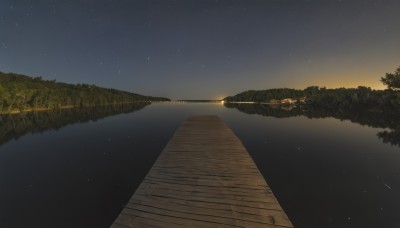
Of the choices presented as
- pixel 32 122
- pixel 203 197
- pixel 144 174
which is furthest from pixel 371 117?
pixel 32 122

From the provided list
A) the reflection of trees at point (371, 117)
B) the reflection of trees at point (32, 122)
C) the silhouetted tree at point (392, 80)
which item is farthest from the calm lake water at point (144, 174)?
the silhouetted tree at point (392, 80)

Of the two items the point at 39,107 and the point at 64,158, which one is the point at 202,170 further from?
the point at 39,107

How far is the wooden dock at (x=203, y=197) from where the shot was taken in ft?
17.9

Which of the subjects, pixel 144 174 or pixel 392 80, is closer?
pixel 144 174

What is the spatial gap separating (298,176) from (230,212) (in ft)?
25.8

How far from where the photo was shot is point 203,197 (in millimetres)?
6730

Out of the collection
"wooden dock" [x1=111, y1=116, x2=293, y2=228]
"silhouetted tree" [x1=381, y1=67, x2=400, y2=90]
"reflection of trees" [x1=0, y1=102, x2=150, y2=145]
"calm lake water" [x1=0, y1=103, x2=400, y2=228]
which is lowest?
"calm lake water" [x1=0, y1=103, x2=400, y2=228]

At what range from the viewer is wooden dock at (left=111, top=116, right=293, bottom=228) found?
545cm

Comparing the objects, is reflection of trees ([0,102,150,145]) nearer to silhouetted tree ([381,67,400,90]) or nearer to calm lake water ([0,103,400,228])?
calm lake water ([0,103,400,228])

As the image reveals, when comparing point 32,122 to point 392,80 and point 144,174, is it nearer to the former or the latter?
point 144,174

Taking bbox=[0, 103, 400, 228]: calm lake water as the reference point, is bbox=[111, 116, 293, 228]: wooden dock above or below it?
above

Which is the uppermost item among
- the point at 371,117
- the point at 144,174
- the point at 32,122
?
the point at 371,117

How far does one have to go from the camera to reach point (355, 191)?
9945mm

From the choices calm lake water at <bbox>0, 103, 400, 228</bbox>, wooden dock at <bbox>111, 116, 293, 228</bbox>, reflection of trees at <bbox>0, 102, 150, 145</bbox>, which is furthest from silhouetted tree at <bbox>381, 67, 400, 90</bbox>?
reflection of trees at <bbox>0, 102, 150, 145</bbox>
